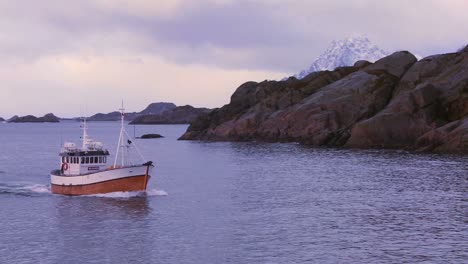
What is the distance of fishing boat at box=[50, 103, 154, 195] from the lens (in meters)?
56.7

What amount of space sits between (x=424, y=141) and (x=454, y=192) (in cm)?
4231

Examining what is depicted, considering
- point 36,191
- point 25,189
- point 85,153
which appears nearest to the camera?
point 85,153

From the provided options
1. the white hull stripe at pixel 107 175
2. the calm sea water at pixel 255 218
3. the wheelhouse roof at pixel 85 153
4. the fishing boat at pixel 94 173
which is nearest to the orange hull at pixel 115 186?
the fishing boat at pixel 94 173

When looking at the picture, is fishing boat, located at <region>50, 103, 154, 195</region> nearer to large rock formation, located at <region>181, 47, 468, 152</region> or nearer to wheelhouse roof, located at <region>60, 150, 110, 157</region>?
wheelhouse roof, located at <region>60, 150, 110, 157</region>

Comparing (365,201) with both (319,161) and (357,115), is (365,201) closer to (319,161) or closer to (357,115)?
(319,161)

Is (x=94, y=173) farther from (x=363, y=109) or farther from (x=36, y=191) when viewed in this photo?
(x=363, y=109)

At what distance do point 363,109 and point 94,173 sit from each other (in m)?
72.7

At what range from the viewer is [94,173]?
5725cm

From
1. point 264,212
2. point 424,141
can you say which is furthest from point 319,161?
point 264,212

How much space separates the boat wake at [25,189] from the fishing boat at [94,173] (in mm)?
3140

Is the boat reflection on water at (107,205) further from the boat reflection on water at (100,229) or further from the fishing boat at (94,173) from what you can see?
the fishing boat at (94,173)

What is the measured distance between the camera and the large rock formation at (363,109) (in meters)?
105

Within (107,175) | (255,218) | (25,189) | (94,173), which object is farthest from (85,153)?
(255,218)

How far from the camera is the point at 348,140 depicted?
11188 centimetres
